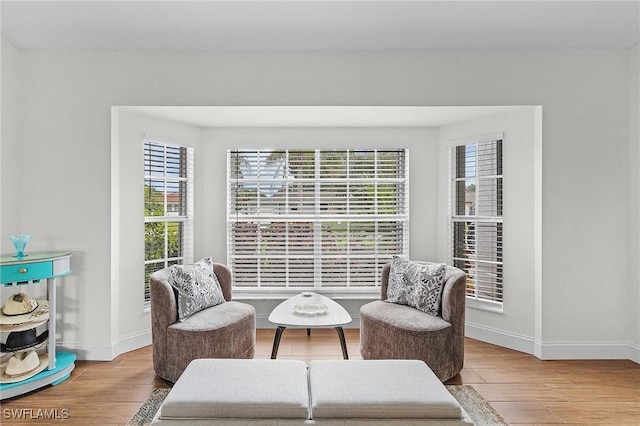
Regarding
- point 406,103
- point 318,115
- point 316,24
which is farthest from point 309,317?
point 316,24

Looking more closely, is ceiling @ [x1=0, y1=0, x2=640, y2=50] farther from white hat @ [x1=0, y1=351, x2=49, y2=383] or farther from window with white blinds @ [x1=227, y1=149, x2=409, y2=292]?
white hat @ [x1=0, y1=351, x2=49, y2=383]

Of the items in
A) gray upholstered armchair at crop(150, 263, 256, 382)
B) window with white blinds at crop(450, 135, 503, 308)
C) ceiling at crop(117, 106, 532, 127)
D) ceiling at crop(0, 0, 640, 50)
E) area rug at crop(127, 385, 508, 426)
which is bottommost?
area rug at crop(127, 385, 508, 426)

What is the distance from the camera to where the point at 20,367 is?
2.76 metres

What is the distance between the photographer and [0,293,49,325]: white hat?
2773mm

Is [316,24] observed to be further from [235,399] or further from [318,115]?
[235,399]

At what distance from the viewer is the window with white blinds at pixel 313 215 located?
14.2 ft

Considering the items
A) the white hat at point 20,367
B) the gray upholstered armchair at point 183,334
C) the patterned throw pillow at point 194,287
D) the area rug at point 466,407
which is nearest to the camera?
the area rug at point 466,407

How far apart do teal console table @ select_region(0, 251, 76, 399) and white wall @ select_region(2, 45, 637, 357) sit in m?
0.30

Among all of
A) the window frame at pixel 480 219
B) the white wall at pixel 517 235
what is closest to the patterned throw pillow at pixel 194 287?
the window frame at pixel 480 219

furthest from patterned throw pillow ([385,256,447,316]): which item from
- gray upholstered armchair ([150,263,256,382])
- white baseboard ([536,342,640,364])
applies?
gray upholstered armchair ([150,263,256,382])

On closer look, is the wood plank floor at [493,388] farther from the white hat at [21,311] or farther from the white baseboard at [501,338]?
the white hat at [21,311]

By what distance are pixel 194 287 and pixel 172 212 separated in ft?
3.89

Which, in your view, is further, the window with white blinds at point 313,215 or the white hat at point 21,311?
the window with white blinds at point 313,215

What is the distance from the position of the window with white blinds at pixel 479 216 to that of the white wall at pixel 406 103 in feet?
1.56
